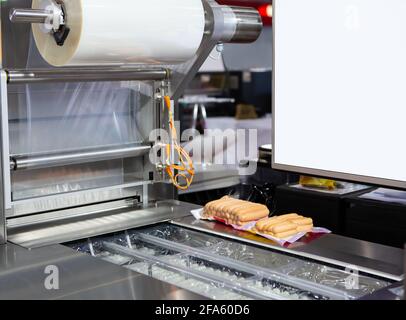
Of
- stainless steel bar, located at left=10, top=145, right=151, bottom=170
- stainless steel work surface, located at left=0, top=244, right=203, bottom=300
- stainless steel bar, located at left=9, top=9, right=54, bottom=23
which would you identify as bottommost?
stainless steel work surface, located at left=0, top=244, right=203, bottom=300

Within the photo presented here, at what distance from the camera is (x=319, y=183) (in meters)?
2.84

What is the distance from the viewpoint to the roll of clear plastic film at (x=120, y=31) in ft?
5.14

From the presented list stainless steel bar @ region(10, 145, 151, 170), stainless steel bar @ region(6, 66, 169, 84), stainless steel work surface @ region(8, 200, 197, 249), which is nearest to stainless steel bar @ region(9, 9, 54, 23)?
stainless steel bar @ region(6, 66, 169, 84)

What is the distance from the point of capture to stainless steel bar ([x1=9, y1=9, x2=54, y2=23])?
155 cm

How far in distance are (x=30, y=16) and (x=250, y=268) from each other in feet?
2.79

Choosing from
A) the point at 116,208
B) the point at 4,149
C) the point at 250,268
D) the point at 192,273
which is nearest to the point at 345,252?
the point at 250,268

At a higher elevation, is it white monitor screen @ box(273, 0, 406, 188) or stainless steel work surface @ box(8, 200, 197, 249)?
white monitor screen @ box(273, 0, 406, 188)

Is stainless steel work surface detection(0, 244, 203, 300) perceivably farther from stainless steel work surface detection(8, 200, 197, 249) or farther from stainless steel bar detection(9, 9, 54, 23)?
stainless steel bar detection(9, 9, 54, 23)

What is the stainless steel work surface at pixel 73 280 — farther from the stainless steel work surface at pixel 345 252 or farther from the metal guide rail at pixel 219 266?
the stainless steel work surface at pixel 345 252

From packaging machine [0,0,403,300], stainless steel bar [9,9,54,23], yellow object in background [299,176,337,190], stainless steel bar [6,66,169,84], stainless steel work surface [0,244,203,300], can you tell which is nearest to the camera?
stainless steel work surface [0,244,203,300]

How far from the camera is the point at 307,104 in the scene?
5.81ft

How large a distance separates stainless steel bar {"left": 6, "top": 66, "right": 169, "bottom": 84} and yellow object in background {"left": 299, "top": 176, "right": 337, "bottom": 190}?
3.55 ft

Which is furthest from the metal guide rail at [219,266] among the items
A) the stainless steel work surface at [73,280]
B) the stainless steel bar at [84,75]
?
the stainless steel bar at [84,75]

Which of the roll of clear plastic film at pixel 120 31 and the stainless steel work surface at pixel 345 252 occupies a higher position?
the roll of clear plastic film at pixel 120 31
